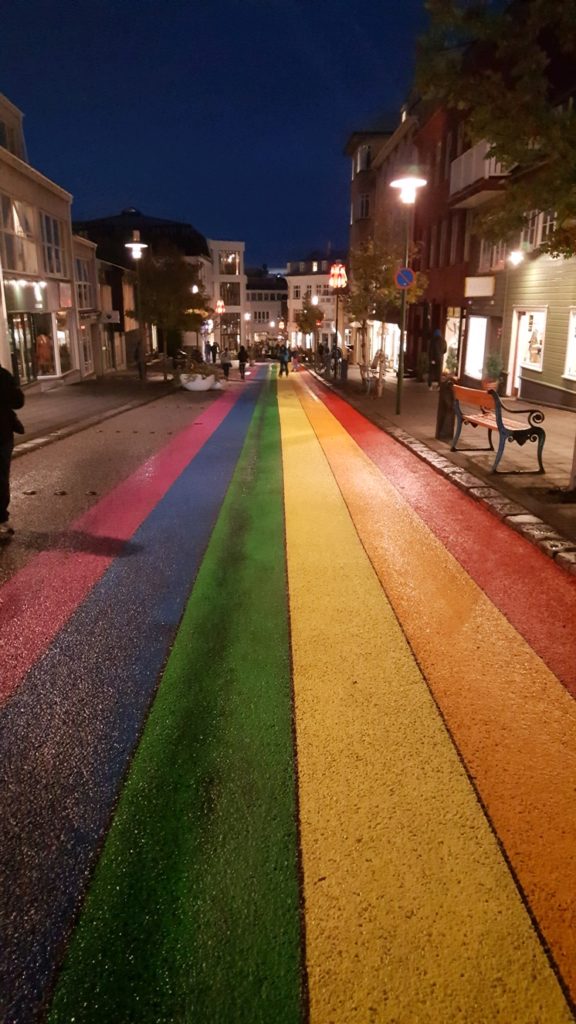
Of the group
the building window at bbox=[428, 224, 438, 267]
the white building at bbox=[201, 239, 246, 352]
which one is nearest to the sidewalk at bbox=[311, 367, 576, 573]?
the building window at bbox=[428, 224, 438, 267]

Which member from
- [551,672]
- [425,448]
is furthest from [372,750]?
[425,448]

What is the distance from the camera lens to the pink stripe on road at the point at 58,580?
5.08 m

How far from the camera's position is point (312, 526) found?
27.0 feet

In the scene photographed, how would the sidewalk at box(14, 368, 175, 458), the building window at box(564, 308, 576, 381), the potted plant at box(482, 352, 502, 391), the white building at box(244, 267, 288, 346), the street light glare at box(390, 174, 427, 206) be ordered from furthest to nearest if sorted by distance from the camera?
the white building at box(244, 267, 288, 346), the potted plant at box(482, 352, 502, 391), the building window at box(564, 308, 576, 381), the street light glare at box(390, 174, 427, 206), the sidewalk at box(14, 368, 175, 458)

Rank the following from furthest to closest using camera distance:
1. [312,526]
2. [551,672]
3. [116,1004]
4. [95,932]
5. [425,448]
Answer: [425,448] < [312,526] < [551,672] < [95,932] < [116,1004]

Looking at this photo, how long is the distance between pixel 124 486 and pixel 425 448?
562 cm

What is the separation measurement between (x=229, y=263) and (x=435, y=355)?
69.8 metres

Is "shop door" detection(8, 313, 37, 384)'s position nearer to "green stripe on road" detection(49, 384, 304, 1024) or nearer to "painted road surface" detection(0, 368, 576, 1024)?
"painted road surface" detection(0, 368, 576, 1024)

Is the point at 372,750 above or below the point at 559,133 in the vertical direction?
below

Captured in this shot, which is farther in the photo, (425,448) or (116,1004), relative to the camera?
(425,448)

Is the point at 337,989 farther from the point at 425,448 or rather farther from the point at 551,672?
the point at 425,448

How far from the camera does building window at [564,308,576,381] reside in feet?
59.4

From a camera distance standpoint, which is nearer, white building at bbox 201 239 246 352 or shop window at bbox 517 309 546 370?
shop window at bbox 517 309 546 370

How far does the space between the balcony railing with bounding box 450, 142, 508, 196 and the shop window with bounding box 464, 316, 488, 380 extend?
4.55 metres
